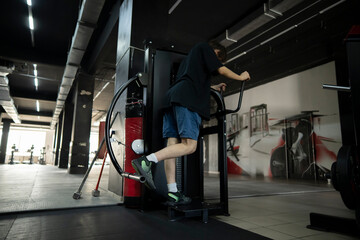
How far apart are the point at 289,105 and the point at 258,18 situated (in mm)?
3481

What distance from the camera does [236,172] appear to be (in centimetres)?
888

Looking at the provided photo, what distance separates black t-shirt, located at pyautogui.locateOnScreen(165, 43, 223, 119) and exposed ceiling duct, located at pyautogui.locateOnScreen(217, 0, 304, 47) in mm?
3209

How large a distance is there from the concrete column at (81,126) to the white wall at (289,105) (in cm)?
519

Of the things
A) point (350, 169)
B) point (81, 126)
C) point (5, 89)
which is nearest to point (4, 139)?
point (5, 89)

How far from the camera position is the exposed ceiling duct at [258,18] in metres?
4.31

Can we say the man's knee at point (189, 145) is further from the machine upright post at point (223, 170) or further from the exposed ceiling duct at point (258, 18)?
the exposed ceiling duct at point (258, 18)

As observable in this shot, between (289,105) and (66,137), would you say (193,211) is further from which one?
(66,137)

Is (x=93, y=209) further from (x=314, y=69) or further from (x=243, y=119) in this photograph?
(x=243, y=119)

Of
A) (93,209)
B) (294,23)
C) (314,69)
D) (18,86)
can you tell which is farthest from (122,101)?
(18,86)

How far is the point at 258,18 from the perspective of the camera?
4656mm

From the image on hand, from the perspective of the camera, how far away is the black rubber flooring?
1.35 m

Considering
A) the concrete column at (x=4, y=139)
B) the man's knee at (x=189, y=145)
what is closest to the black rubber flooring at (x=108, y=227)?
the man's knee at (x=189, y=145)

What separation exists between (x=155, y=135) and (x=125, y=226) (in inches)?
30.8

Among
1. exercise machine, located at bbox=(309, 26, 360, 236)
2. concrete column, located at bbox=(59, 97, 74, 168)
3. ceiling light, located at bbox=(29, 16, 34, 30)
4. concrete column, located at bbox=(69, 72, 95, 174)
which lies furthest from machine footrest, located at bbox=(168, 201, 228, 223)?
concrete column, located at bbox=(59, 97, 74, 168)
